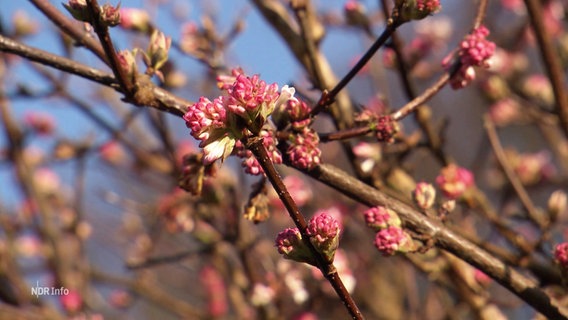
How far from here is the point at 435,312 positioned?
3.18m

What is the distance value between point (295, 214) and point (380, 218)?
1.13 feet

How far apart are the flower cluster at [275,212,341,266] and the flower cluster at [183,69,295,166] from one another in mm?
194

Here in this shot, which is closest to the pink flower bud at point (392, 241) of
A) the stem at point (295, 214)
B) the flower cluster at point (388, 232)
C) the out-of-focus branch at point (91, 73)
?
the flower cluster at point (388, 232)

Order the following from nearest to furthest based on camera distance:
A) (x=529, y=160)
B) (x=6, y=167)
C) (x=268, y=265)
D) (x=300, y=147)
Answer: (x=300, y=147), (x=268, y=265), (x=529, y=160), (x=6, y=167)

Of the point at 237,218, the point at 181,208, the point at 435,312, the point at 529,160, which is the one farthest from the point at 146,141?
the point at 529,160

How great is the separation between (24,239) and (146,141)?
90 centimetres

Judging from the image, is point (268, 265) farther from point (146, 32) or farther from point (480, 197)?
point (146, 32)

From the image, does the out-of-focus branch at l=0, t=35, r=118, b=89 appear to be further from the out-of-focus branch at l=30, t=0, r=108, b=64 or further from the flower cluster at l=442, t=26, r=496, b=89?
the flower cluster at l=442, t=26, r=496, b=89

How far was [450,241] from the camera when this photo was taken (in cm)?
139

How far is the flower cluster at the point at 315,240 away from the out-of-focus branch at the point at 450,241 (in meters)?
0.25

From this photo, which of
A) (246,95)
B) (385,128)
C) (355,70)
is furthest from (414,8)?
(246,95)

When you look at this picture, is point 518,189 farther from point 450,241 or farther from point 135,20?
point 135,20

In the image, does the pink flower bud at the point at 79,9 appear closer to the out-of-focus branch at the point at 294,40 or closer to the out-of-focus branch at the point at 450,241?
the out-of-focus branch at the point at 450,241

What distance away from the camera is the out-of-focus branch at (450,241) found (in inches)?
53.6
